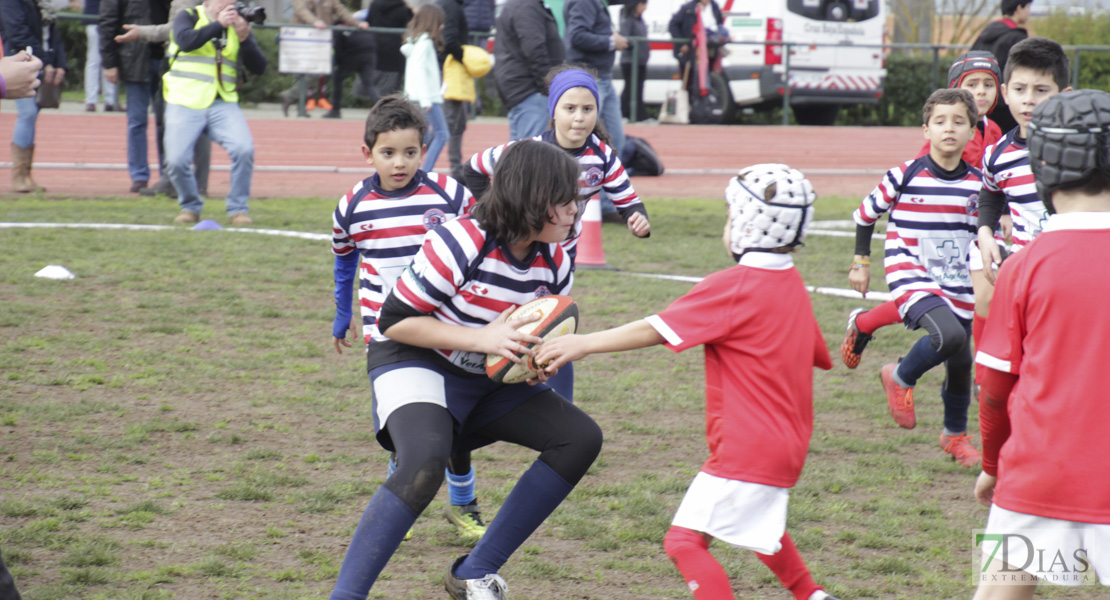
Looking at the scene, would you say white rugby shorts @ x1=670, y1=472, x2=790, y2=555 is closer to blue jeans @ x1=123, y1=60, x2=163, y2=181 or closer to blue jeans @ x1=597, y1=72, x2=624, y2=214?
blue jeans @ x1=597, y1=72, x2=624, y2=214

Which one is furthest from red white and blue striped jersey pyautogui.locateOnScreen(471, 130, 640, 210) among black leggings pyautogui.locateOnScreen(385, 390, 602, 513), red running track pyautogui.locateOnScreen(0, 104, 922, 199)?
red running track pyautogui.locateOnScreen(0, 104, 922, 199)

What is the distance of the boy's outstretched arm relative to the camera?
3242 mm

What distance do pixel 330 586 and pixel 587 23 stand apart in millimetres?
7644

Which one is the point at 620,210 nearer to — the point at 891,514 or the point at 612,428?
the point at 612,428

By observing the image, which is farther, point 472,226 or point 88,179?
point 88,179

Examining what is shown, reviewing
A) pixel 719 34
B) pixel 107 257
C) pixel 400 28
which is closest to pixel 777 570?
pixel 107 257

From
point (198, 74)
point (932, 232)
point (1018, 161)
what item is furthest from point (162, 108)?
point (1018, 161)

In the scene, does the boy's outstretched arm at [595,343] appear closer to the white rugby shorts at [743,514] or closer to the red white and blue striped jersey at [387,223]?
the white rugby shorts at [743,514]

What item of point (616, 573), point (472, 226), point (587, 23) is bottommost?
point (616, 573)

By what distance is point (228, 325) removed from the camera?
283 inches

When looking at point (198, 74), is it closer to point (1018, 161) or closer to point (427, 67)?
point (427, 67)

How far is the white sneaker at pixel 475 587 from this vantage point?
3572 millimetres

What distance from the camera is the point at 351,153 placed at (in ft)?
54.7

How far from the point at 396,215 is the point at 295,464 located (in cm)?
133
